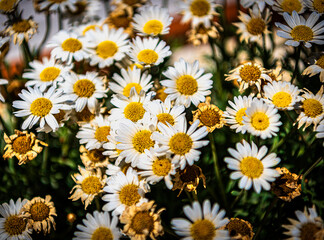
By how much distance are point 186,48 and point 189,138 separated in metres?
1.38

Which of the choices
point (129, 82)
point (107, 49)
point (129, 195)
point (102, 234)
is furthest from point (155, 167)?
point (107, 49)

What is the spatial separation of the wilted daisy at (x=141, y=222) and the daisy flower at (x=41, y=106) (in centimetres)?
39

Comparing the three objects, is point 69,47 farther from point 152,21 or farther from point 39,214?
point 39,214

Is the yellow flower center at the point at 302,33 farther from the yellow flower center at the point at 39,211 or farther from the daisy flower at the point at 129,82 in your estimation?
the yellow flower center at the point at 39,211

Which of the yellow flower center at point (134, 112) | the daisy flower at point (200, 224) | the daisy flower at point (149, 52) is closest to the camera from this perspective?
the daisy flower at point (200, 224)

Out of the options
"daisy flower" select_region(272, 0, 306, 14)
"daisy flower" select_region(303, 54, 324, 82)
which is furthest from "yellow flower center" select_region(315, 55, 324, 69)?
"daisy flower" select_region(272, 0, 306, 14)

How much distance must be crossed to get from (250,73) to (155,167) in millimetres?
434

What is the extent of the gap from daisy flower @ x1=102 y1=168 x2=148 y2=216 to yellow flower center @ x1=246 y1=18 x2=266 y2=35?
748 millimetres

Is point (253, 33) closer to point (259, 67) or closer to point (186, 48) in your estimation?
point (259, 67)

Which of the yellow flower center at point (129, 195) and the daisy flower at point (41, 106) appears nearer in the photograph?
the yellow flower center at point (129, 195)

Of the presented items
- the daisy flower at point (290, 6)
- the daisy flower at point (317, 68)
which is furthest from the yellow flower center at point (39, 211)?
the daisy flower at point (290, 6)

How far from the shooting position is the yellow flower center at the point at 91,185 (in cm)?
94

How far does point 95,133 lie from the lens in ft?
3.22

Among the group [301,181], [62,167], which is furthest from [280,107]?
[62,167]
